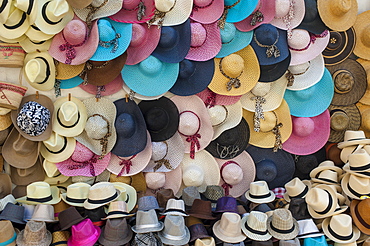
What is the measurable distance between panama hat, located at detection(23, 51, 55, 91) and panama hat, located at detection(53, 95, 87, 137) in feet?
0.68

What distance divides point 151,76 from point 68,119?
834mm

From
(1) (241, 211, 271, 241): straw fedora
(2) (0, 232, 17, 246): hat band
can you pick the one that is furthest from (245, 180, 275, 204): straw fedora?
(2) (0, 232, 17, 246): hat band

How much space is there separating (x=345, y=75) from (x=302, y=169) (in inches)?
43.6

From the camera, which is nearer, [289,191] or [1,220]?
[1,220]

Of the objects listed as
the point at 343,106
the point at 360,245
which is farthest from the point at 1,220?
the point at 343,106

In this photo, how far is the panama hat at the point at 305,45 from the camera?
3.64m

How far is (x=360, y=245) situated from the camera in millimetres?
3432

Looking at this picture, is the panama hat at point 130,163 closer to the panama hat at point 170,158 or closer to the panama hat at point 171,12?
the panama hat at point 170,158

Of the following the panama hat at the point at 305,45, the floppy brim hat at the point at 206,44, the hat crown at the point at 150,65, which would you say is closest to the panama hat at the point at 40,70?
the hat crown at the point at 150,65

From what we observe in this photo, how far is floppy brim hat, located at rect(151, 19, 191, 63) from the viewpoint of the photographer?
3.28m

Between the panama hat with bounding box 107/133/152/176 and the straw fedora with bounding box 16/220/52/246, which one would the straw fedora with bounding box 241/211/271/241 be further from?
the straw fedora with bounding box 16/220/52/246

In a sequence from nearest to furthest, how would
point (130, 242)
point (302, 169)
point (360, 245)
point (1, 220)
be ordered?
point (1, 220)
point (130, 242)
point (360, 245)
point (302, 169)

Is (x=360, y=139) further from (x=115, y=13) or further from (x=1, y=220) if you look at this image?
(x=1, y=220)

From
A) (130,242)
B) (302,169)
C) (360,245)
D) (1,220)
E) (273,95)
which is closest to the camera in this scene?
(1,220)
